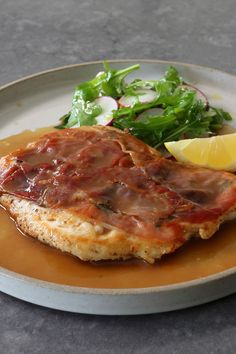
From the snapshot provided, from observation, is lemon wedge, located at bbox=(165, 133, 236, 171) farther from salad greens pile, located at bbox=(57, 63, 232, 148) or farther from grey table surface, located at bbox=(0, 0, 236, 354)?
grey table surface, located at bbox=(0, 0, 236, 354)

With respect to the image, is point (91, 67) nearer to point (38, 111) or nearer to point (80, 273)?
point (38, 111)

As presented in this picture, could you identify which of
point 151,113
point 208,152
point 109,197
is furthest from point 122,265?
point 151,113

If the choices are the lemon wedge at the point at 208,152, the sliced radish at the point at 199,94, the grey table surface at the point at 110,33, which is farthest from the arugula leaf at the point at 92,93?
the grey table surface at the point at 110,33

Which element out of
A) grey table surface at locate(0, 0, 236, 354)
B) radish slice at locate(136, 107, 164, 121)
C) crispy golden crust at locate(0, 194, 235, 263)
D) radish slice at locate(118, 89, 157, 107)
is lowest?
grey table surface at locate(0, 0, 236, 354)

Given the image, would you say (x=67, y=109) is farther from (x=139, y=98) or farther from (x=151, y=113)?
(x=151, y=113)

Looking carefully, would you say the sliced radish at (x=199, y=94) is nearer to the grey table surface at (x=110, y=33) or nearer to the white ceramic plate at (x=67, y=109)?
the white ceramic plate at (x=67, y=109)

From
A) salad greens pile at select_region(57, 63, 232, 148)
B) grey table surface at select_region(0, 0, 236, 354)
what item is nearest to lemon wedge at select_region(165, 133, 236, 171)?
salad greens pile at select_region(57, 63, 232, 148)

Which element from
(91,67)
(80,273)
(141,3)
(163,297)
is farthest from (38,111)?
(141,3)
